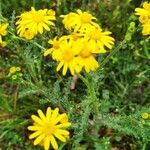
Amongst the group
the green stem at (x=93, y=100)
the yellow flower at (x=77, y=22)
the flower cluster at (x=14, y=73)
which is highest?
the yellow flower at (x=77, y=22)

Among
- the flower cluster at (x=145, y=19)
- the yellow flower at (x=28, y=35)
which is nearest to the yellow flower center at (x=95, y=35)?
the flower cluster at (x=145, y=19)

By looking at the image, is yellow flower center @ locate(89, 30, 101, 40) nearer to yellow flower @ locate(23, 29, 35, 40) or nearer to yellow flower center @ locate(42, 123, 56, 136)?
yellow flower @ locate(23, 29, 35, 40)

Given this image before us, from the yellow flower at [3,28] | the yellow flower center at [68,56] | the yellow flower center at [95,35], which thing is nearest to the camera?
the yellow flower center at [68,56]

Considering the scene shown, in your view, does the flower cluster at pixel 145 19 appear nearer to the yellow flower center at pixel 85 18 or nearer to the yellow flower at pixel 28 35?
the yellow flower center at pixel 85 18

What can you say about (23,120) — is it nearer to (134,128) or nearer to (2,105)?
(2,105)

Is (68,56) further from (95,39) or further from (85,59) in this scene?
(95,39)

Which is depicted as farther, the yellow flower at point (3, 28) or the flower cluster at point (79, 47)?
the yellow flower at point (3, 28)

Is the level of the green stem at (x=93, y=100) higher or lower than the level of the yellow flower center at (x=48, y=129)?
higher

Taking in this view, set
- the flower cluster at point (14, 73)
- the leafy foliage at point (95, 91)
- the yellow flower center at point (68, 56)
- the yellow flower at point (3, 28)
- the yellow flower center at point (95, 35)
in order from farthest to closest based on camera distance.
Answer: the leafy foliage at point (95, 91) < the flower cluster at point (14, 73) < the yellow flower at point (3, 28) < the yellow flower center at point (95, 35) < the yellow flower center at point (68, 56)

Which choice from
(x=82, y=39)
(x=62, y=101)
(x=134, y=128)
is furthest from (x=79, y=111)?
(x=82, y=39)
